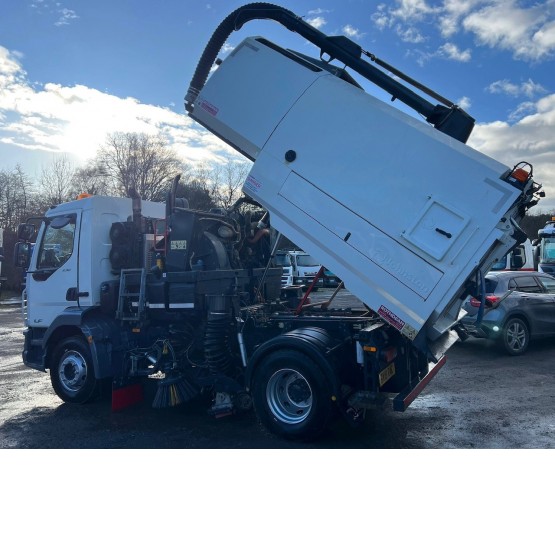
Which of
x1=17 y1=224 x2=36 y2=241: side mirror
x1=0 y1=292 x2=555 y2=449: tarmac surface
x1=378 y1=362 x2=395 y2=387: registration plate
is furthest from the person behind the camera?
x1=17 y1=224 x2=36 y2=241: side mirror

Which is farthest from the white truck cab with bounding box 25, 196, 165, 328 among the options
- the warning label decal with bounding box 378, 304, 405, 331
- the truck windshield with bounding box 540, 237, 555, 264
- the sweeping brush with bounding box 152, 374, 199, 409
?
the truck windshield with bounding box 540, 237, 555, 264

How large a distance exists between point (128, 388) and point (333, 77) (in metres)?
4.35

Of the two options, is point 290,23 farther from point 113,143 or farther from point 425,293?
point 113,143

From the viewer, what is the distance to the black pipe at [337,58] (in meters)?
4.88

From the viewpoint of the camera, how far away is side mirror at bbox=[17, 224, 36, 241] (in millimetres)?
6777

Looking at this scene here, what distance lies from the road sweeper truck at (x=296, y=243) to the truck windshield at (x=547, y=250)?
12547mm

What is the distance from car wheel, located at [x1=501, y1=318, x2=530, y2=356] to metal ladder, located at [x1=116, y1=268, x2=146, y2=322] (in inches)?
248

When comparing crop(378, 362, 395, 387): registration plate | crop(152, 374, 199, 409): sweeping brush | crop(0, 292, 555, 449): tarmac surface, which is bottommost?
crop(0, 292, 555, 449): tarmac surface

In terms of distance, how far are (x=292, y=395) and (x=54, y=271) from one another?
12.6 ft

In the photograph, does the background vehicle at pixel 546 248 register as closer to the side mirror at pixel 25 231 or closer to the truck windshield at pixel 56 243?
the truck windshield at pixel 56 243

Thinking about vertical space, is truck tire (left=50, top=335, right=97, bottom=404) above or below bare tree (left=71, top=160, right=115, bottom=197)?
below

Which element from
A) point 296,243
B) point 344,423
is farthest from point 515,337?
point 296,243

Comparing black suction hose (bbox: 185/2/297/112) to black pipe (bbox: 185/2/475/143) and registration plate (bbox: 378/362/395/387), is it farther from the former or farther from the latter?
registration plate (bbox: 378/362/395/387)

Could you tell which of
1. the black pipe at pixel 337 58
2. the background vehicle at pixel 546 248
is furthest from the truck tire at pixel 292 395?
the background vehicle at pixel 546 248
